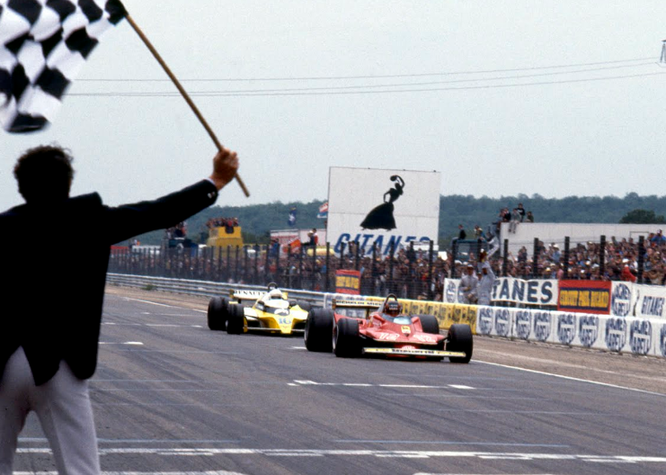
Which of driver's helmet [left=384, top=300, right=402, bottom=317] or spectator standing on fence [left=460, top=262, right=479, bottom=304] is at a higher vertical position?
spectator standing on fence [left=460, top=262, right=479, bottom=304]

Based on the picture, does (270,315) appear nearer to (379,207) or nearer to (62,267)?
(62,267)

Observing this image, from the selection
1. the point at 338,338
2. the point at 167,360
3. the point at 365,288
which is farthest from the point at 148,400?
the point at 365,288

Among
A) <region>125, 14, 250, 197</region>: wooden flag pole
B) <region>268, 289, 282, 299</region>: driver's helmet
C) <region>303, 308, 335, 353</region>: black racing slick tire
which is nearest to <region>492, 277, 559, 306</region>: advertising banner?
<region>268, 289, 282, 299</region>: driver's helmet

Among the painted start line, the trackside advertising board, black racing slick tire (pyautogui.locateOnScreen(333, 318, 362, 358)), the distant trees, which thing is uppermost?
the distant trees

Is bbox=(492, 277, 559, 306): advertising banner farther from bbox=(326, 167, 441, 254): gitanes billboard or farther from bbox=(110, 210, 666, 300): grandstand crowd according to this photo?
bbox=(326, 167, 441, 254): gitanes billboard

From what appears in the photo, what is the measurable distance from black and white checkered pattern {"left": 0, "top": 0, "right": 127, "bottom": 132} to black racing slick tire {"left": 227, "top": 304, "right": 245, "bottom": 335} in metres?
18.2

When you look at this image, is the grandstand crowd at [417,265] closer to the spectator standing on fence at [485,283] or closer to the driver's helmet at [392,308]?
the spectator standing on fence at [485,283]

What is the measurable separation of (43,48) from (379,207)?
45514mm

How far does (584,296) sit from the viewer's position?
24219mm

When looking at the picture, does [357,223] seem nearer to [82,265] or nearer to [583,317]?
[583,317]

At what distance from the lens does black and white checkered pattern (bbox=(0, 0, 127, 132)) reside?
5051 mm

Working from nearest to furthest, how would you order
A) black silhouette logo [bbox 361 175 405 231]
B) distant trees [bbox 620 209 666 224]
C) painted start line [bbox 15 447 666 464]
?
painted start line [bbox 15 447 666 464] < black silhouette logo [bbox 361 175 405 231] < distant trees [bbox 620 209 666 224]

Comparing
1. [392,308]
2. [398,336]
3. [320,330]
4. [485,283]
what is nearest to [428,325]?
[392,308]

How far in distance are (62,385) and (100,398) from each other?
25.2 ft
